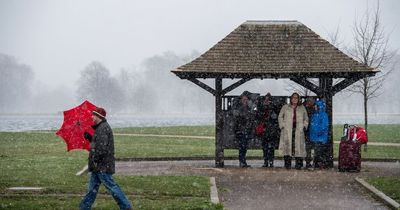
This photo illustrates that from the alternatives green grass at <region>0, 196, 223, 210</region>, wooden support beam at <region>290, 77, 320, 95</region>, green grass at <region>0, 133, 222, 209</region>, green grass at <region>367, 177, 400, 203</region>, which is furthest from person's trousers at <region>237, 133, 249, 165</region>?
green grass at <region>0, 196, 223, 210</region>

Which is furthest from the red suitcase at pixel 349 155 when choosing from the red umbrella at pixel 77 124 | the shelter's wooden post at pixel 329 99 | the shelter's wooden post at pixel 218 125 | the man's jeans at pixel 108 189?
the man's jeans at pixel 108 189

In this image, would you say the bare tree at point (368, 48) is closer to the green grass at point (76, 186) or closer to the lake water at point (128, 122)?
the green grass at point (76, 186)

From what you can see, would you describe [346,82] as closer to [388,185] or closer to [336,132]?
[388,185]

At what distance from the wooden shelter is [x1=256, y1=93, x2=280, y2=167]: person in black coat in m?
0.88

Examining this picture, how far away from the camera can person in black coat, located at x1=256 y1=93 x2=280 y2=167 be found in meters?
17.5

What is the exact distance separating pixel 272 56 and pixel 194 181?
222 inches

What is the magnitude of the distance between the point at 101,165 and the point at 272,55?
9290 mm

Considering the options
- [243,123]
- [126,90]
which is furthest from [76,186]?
[126,90]

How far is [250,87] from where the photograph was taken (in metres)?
130

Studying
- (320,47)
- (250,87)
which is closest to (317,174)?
(320,47)

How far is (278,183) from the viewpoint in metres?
14.2

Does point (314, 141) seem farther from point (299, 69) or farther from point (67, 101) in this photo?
point (67, 101)

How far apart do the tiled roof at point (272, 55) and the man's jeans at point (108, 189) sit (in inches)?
305

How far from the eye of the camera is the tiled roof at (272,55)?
56.1 feet
